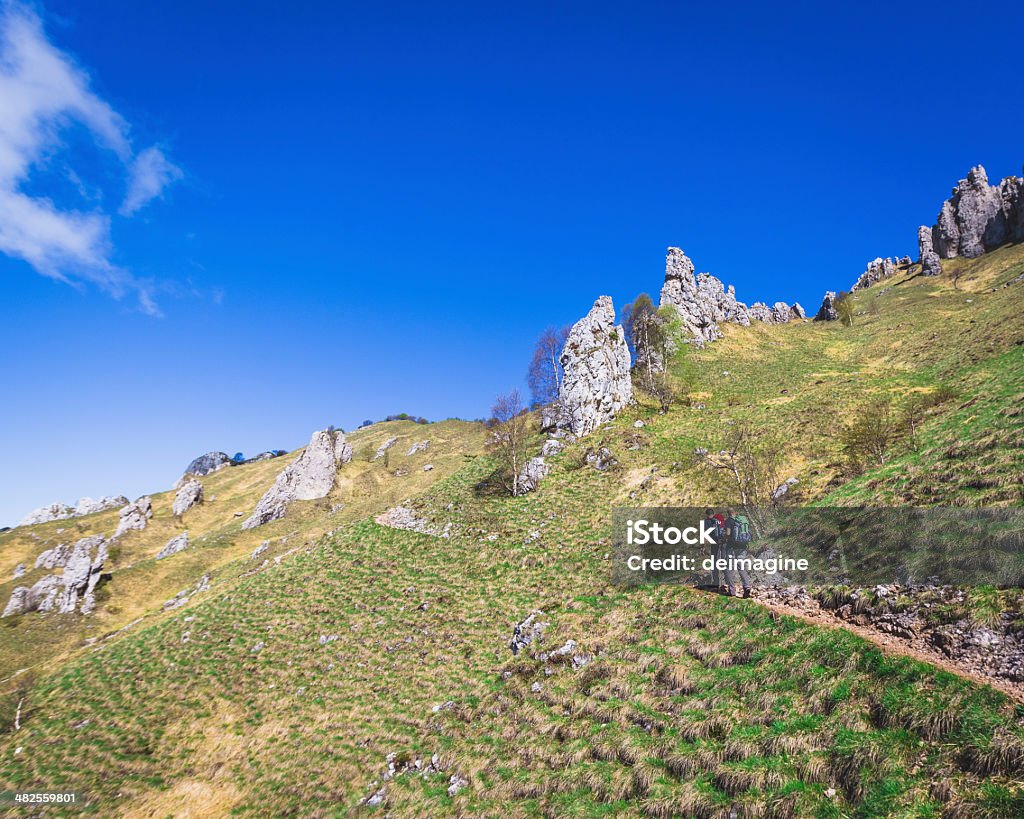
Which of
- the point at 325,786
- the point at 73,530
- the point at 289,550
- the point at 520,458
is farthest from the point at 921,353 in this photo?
the point at 73,530

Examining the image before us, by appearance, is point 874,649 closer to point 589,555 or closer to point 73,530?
point 589,555

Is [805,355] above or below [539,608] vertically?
above

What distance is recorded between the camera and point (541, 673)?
21.4m

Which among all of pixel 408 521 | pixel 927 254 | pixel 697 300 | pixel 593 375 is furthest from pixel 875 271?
pixel 408 521

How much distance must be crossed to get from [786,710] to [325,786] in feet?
64.1

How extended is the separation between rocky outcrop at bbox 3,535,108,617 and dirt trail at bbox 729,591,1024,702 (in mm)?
62515

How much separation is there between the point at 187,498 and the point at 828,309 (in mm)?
141230

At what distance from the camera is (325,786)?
19.3 m

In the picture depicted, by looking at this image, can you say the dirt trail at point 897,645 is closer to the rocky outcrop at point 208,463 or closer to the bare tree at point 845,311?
the bare tree at point 845,311

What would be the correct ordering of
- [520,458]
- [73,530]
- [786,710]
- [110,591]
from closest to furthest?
[786,710] < [110,591] < [520,458] < [73,530]

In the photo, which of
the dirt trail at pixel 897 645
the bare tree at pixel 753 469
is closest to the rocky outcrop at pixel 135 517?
the bare tree at pixel 753 469

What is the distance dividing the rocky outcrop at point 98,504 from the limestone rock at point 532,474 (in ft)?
311

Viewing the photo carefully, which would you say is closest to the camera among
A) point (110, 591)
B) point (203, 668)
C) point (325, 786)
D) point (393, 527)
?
point (325, 786)

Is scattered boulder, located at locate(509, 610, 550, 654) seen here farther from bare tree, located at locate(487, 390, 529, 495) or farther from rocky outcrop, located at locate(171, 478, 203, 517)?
rocky outcrop, located at locate(171, 478, 203, 517)
